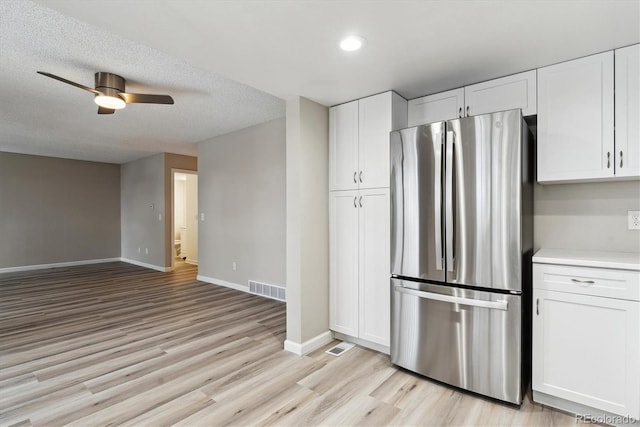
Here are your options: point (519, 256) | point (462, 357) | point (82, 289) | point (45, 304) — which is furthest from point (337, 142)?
point (82, 289)

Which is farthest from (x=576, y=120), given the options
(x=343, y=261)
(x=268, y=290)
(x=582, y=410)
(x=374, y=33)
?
(x=268, y=290)

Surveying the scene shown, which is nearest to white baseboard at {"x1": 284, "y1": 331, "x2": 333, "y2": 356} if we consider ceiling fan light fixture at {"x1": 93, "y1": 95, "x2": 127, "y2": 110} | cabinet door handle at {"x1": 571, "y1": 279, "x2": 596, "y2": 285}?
cabinet door handle at {"x1": 571, "y1": 279, "x2": 596, "y2": 285}

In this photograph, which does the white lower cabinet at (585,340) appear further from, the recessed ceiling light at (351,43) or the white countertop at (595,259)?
the recessed ceiling light at (351,43)

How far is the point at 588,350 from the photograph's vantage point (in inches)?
70.9

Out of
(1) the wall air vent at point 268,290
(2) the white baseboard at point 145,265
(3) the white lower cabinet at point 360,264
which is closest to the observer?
(3) the white lower cabinet at point 360,264

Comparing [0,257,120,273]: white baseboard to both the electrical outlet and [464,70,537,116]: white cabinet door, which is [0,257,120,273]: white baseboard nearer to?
[464,70,537,116]: white cabinet door

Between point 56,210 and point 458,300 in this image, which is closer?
point 458,300

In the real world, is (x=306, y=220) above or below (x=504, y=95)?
below

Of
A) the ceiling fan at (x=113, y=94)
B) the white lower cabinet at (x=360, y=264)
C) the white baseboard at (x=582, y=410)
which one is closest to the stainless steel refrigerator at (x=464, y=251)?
the white baseboard at (x=582, y=410)

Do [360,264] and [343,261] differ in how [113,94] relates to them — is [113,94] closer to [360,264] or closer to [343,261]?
[343,261]

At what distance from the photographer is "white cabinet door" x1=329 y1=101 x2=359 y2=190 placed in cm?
281

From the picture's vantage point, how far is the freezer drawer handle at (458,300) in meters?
1.95

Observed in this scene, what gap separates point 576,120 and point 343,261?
1979 millimetres

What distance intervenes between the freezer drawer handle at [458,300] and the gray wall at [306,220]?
2.66 feet
